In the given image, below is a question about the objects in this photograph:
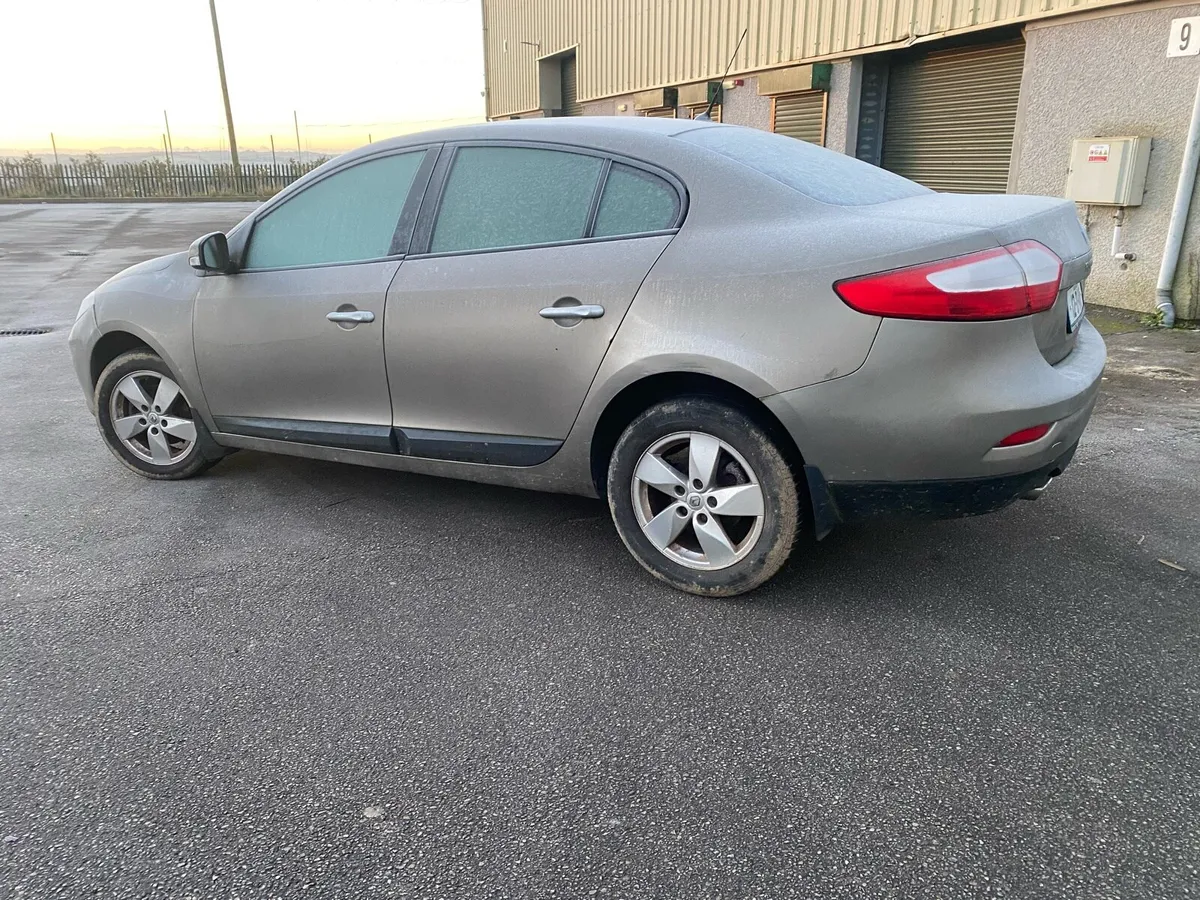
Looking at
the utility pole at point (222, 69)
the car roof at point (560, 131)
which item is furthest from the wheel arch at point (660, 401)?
the utility pole at point (222, 69)

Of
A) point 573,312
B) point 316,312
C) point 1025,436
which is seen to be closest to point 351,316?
point 316,312

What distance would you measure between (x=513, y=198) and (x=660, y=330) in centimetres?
91

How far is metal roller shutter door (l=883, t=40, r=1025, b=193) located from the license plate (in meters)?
6.93

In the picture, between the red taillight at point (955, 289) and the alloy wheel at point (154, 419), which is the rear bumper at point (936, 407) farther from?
the alloy wheel at point (154, 419)

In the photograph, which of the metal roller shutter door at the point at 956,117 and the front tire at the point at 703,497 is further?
the metal roller shutter door at the point at 956,117

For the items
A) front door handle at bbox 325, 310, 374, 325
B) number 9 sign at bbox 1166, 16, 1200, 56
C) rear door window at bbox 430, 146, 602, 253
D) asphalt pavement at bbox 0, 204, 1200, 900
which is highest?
number 9 sign at bbox 1166, 16, 1200, 56

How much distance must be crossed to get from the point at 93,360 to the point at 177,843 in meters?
3.30

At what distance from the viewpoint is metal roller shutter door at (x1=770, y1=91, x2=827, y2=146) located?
38.8 feet

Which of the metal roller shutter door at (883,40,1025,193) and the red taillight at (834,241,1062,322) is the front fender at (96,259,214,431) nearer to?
the red taillight at (834,241,1062,322)

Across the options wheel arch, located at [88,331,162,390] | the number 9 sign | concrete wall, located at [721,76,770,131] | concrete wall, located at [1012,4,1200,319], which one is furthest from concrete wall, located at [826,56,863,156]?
wheel arch, located at [88,331,162,390]

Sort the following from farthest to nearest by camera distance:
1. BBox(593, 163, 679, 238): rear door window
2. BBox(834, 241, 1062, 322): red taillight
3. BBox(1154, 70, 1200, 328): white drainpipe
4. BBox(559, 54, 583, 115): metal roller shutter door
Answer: BBox(559, 54, 583, 115): metal roller shutter door < BBox(1154, 70, 1200, 328): white drainpipe < BBox(593, 163, 679, 238): rear door window < BBox(834, 241, 1062, 322): red taillight

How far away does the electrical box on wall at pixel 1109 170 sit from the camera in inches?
293

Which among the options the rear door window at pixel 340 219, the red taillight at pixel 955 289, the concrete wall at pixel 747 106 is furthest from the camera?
the concrete wall at pixel 747 106

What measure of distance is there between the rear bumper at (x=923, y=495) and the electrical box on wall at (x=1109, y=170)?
5883mm
